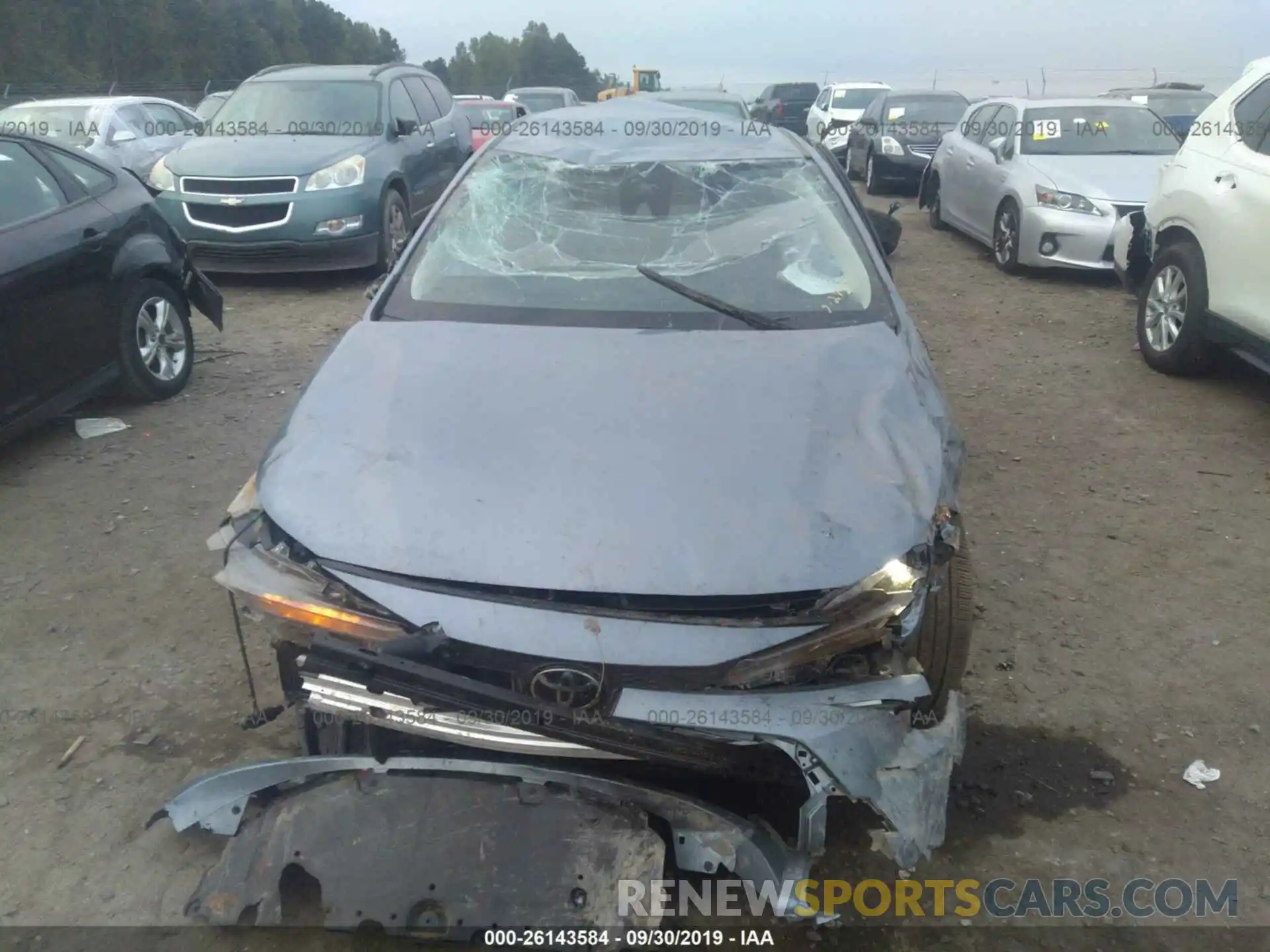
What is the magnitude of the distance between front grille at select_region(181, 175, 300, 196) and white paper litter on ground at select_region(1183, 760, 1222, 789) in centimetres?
757

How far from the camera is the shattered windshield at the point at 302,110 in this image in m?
9.23

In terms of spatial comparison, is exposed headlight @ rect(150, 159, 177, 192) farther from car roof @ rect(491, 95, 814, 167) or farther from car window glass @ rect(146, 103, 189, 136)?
car roof @ rect(491, 95, 814, 167)

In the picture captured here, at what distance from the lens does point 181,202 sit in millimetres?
8406

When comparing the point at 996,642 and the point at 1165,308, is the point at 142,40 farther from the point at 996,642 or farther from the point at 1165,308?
the point at 996,642

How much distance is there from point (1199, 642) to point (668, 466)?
2.32 meters

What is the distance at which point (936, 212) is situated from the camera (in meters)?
11.7

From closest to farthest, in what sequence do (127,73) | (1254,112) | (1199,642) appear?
(1199,642) < (1254,112) < (127,73)

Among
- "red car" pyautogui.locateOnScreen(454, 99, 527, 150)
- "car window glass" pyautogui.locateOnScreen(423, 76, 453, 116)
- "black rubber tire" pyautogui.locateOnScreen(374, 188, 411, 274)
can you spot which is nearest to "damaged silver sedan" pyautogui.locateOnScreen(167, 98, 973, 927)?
"black rubber tire" pyautogui.locateOnScreen(374, 188, 411, 274)

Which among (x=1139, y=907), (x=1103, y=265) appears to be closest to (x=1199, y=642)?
(x=1139, y=907)

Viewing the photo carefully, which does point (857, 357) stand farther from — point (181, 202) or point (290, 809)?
point (181, 202)

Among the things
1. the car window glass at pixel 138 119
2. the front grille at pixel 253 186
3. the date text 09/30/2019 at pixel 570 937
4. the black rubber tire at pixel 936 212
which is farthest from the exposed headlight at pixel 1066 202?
the car window glass at pixel 138 119

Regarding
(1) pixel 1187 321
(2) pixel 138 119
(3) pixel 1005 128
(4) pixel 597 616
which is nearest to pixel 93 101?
(2) pixel 138 119

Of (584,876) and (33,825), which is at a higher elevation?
(584,876)

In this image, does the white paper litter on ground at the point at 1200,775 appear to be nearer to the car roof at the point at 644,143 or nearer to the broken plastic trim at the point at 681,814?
the broken plastic trim at the point at 681,814
